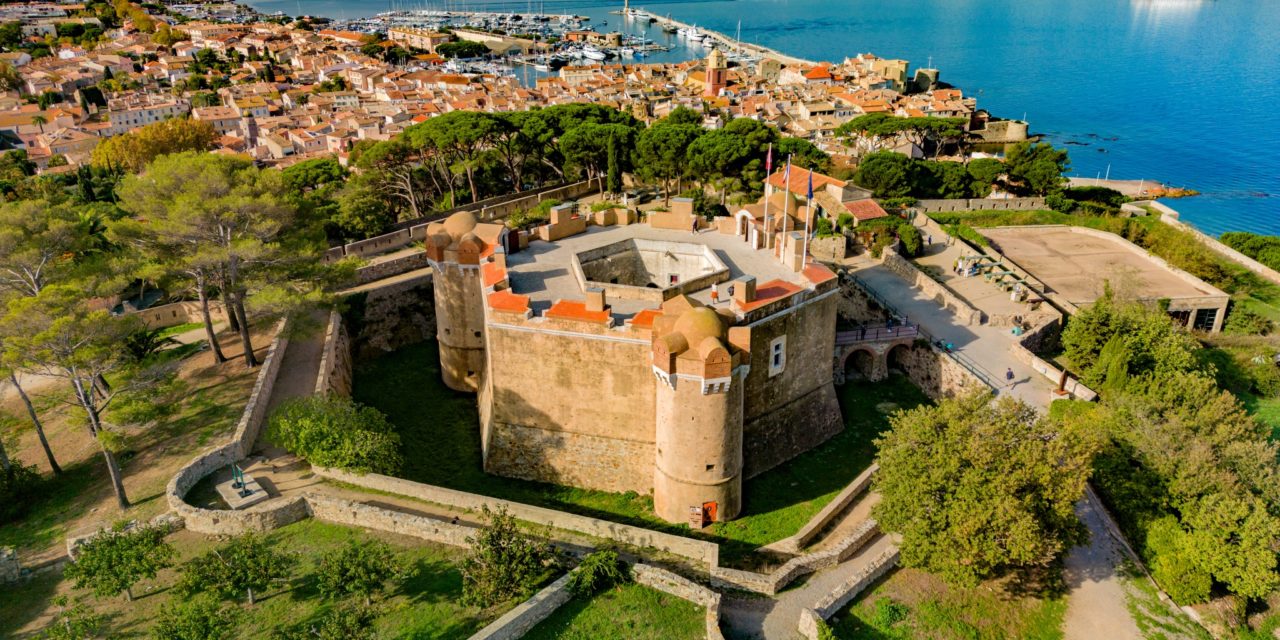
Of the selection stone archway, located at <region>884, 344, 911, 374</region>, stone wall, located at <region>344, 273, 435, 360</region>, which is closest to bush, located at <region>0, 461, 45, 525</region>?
stone wall, located at <region>344, 273, 435, 360</region>

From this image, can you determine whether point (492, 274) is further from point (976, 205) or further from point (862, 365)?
point (976, 205)

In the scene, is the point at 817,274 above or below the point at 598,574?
above

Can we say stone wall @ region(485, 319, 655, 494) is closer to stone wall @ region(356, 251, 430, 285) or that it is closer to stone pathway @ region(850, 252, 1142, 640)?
stone wall @ region(356, 251, 430, 285)

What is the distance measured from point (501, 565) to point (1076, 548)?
1688cm

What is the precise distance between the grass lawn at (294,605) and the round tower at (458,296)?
39.2 ft

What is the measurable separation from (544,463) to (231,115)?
8883 centimetres

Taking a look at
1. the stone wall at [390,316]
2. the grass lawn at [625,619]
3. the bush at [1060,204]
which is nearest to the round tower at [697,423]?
the grass lawn at [625,619]

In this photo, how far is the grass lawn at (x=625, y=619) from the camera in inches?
734

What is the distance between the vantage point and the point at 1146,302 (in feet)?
120

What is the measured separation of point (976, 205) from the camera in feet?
173

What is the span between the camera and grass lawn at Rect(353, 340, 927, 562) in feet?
Result: 82.1

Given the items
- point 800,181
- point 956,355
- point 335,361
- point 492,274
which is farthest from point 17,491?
point 800,181

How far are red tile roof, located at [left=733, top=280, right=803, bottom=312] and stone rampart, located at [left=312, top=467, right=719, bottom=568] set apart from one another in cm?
721

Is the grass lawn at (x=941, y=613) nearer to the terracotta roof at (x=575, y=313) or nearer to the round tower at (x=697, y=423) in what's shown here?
the round tower at (x=697, y=423)
